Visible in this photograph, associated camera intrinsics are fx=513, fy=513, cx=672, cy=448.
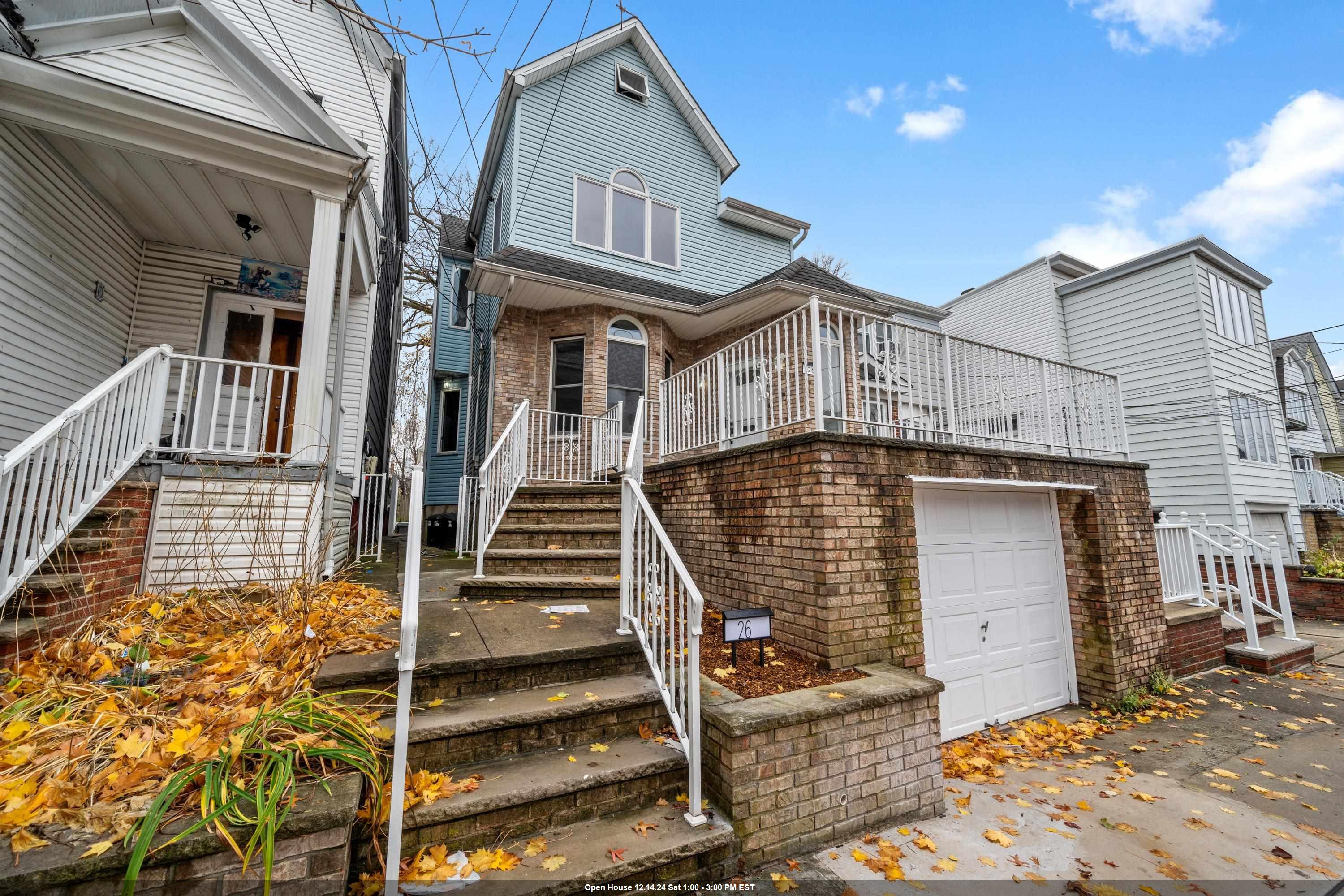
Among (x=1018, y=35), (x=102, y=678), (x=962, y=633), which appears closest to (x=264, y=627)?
(x=102, y=678)

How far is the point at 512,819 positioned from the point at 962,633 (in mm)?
4100

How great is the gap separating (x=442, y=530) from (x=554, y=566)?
7979 mm

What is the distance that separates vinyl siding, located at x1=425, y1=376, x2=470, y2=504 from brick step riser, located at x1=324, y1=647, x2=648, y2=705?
976cm

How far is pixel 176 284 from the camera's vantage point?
6.23m

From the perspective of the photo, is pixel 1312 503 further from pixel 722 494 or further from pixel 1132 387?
pixel 722 494

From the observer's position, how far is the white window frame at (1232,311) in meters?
11.4

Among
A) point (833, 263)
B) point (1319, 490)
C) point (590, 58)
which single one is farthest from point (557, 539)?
point (1319, 490)

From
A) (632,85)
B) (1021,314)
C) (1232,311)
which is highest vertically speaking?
(632,85)

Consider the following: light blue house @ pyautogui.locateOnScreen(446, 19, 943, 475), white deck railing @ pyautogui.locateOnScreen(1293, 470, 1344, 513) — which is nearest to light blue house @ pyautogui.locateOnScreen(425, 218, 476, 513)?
light blue house @ pyautogui.locateOnScreen(446, 19, 943, 475)

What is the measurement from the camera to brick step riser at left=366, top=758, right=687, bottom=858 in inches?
85.2

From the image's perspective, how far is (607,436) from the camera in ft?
25.9

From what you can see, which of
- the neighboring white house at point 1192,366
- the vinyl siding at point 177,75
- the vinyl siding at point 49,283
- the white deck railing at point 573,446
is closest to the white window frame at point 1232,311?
the neighboring white house at point 1192,366

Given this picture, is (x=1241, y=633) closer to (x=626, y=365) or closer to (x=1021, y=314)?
(x=1021, y=314)

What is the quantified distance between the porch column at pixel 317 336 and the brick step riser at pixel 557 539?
1.76 m
